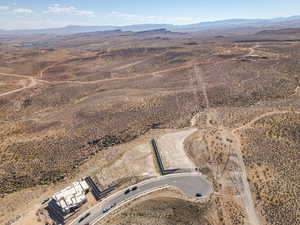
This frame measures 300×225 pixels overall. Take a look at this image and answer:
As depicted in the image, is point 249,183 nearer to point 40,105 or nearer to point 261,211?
point 261,211

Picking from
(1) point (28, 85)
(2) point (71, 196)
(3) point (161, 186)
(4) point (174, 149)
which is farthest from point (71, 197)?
(1) point (28, 85)

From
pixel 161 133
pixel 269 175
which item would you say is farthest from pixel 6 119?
pixel 269 175

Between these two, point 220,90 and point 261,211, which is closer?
point 261,211

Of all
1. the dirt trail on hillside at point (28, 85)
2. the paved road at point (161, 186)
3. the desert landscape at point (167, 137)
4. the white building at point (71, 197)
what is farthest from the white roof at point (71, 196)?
the dirt trail on hillside at point (28, 85)

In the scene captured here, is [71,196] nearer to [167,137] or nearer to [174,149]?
[174,149]

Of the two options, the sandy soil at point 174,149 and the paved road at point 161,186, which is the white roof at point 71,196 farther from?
the sandy soil at point 174,149
